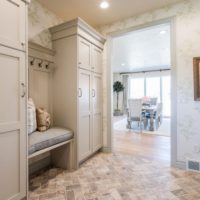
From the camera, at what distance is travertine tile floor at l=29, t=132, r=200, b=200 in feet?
6.06

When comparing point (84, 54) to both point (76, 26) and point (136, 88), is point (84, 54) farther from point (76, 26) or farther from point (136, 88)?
point (136, 88)

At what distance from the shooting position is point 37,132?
221 centimetres

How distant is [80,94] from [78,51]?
2.21 ft

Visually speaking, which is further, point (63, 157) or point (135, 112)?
point (135, 112)

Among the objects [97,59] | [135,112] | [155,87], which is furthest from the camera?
[155,87]

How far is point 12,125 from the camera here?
153cm

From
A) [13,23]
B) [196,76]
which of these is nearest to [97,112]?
[196,76]

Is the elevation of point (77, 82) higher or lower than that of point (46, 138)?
higher

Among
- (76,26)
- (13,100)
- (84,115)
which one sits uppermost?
(76,26)

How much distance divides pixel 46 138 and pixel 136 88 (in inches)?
313

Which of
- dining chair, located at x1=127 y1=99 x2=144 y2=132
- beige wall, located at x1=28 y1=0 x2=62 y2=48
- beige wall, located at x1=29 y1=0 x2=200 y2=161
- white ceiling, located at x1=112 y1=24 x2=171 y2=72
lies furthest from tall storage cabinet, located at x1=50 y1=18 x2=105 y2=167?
dining chair, located at x1=127 y1=99 x2=144 y2=132

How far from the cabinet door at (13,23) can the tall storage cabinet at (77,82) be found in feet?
3.02

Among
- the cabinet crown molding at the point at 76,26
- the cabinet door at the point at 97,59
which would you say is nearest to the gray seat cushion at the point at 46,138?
the cabinet door at the point at 97,59

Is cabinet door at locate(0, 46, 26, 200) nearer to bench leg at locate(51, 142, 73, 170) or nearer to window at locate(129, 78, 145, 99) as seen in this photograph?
bench leg at locate(51, 142, 73, 170)
